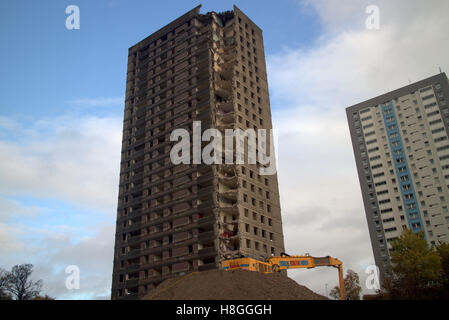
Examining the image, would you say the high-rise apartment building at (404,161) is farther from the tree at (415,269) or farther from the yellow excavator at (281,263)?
the yellow excavator at (281,263)

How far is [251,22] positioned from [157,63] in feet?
72.1

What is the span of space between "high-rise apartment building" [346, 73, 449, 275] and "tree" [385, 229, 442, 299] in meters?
44.3

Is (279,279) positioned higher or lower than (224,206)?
lower

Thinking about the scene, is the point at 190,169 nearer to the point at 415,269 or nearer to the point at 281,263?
the point at 281,263

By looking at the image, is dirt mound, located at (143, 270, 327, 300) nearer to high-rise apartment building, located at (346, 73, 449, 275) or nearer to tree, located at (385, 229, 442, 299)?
tree, located at (385, 229, 442, 299)

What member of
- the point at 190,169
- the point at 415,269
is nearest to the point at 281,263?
the point at 415,269

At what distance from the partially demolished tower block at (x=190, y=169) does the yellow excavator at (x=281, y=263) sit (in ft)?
32.5

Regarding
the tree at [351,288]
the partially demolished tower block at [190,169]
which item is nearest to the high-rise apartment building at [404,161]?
the tree at [351,288]

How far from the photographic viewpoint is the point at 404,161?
108688 millimetres

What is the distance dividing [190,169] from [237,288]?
29416mm

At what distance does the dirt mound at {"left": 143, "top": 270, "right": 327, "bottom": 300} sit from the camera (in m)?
35.6

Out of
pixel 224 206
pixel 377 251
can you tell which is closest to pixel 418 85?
pixel 377 251

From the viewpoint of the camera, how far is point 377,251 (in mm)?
102125

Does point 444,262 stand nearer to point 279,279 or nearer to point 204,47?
point 279,279
